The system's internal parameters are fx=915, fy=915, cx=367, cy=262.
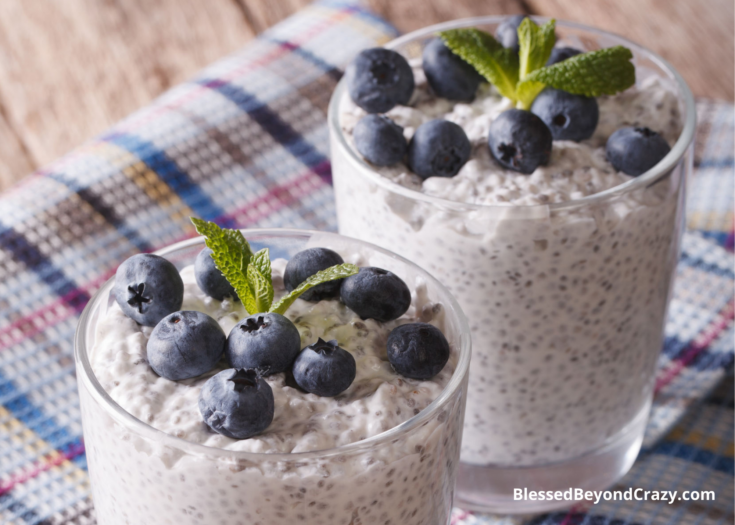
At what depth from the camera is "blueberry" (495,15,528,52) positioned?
1.49 metres

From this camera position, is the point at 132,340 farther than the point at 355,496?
Yes

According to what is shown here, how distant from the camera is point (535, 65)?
4.62ft

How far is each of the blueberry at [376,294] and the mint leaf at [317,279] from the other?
3 cm

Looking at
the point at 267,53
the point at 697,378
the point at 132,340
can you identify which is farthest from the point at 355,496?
the point at 267,53

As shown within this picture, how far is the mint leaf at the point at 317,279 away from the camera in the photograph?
1014 mm

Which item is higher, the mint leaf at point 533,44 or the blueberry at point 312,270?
the mint leaf at point 533,44

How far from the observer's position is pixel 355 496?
3.01 ft

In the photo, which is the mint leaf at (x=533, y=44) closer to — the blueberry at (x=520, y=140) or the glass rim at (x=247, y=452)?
the blueberry at (x=520, y=140)

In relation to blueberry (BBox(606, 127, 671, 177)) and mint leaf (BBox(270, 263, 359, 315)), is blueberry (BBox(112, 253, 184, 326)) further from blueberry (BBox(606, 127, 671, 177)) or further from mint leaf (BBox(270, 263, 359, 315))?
blueberry (BBox(606, 127, 671, 177))

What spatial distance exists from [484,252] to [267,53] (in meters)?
1.21

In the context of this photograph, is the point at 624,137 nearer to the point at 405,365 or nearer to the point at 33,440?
the point at 405,365

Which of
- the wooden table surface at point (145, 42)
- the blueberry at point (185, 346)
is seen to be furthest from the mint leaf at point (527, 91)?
the wooden table surface at point (145, 42)

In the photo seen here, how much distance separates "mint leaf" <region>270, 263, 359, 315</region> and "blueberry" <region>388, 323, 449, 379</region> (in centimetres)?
9

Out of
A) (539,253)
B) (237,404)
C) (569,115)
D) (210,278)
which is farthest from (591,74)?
(237,404)
